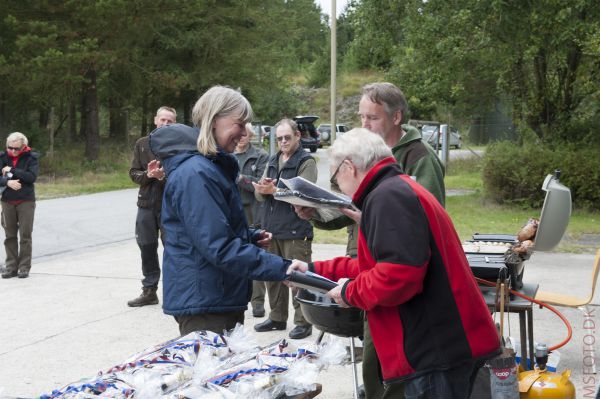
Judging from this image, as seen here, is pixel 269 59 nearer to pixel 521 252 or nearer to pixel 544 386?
pixel 521 252

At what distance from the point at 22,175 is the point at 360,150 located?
744 centimetres

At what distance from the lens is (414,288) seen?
2.94m

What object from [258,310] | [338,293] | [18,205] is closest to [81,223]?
[18,205]

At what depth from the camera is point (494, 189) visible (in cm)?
1664

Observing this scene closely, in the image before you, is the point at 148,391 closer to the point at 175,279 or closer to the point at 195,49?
the point at 175,279

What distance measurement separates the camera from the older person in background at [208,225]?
3.46 m

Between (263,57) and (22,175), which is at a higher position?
(263,57)

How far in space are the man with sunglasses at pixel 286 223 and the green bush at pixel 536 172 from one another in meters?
9.84

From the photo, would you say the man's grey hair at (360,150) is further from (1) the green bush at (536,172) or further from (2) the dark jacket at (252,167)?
(1) the green bush at (536,172)

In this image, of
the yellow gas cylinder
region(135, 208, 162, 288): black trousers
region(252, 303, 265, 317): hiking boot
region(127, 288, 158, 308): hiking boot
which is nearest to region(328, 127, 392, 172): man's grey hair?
the yellow gas cylinder

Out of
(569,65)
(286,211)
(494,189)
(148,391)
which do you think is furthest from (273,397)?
(569,65)

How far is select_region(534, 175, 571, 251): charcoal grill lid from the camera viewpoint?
175 inches

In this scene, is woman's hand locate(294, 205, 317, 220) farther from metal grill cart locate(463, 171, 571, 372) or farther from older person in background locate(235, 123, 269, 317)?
older person in background locate(235, 123, 269, 317)

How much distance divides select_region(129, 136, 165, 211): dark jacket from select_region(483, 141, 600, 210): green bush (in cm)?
992
